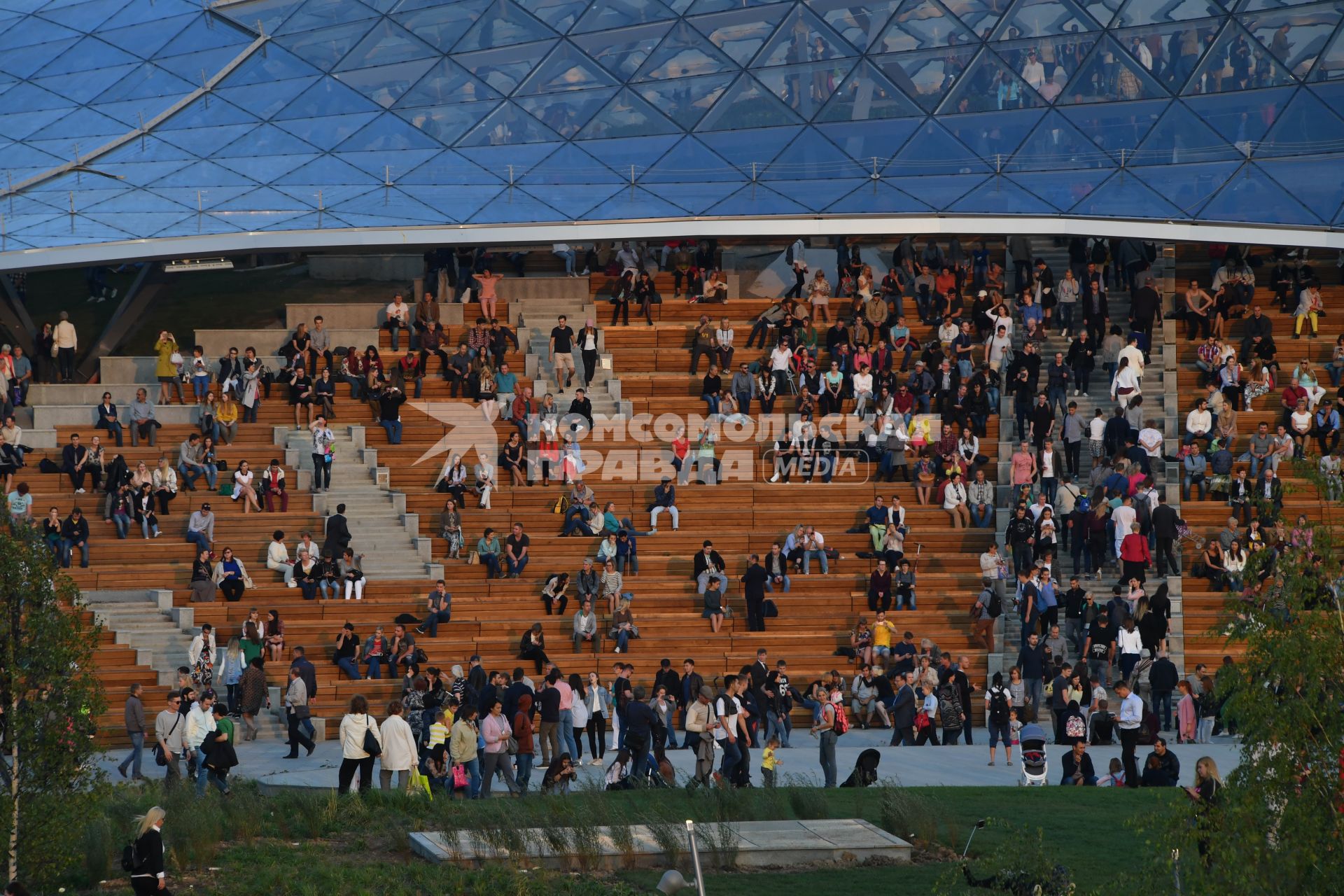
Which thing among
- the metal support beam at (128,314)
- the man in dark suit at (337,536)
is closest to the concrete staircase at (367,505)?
the man in dark suit at (337,536)

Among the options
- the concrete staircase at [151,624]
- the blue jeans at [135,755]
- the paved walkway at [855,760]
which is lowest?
the paved walkway at [855,760]

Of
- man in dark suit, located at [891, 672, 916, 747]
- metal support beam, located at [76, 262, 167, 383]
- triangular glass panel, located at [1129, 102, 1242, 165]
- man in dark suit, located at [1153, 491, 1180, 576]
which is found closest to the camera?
man in dark suit, located at [891, 672, 916, 747]

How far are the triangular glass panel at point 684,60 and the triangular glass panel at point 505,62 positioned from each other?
235 cm

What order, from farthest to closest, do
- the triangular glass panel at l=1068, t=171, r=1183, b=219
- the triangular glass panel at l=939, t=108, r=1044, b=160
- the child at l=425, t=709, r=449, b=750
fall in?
the triangular glass panel at l=939, t=108, r=1044, b=160 < the triangular glass panel at l=1068, t=171, r=1183, b=219 < the child at l=425, t=709, r=449, b=750

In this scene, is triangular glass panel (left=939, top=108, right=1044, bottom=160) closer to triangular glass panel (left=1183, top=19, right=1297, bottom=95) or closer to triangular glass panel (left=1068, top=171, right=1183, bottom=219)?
triangular glass panel (left=1068, top=171, right=1183, bottom=219)

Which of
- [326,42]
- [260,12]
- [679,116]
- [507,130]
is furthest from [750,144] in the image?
[260,12]

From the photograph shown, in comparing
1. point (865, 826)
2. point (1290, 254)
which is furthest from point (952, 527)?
point (865, 826)

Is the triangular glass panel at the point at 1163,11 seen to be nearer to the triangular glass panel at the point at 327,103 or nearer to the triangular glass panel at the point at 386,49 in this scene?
the triangular glass panel at the point at 386,49

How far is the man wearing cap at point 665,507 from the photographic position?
1166 inches

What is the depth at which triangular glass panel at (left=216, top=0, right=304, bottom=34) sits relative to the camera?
133 ft

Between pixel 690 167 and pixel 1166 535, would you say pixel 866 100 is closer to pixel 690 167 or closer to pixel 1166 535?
pixel 690 167

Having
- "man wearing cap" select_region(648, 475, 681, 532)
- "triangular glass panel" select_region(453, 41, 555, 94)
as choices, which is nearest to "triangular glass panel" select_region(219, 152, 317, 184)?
"triangular glass panel" select_region(453, 41, 555, 94)

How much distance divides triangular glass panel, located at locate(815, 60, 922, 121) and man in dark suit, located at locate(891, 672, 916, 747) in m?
16.0

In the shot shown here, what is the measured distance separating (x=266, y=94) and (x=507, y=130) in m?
5.71
